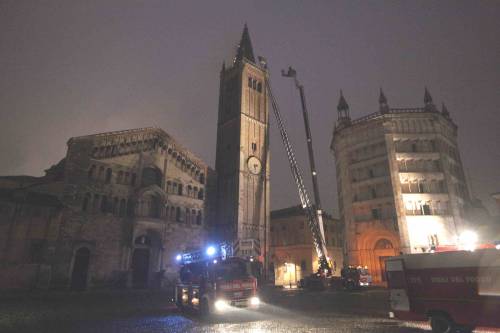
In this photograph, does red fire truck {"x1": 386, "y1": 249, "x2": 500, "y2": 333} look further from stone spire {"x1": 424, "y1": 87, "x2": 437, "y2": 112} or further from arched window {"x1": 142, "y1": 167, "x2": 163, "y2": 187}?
stone spire {"x1": 424, "y1": 87, "x2": 437, "y2": 112}

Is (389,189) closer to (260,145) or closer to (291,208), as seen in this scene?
(260,145)

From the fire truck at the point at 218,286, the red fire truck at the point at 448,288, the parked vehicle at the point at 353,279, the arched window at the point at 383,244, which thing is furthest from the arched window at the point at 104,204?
the arched window at the point at 383,244

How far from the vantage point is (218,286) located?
14.2 meters

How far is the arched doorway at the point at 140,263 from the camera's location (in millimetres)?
29297

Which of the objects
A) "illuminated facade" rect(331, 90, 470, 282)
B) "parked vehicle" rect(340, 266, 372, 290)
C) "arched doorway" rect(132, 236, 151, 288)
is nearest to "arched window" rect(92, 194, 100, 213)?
"arched doorway" rect(132, 236, 151, 288)

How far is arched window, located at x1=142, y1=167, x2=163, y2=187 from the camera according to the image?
32.1 meters

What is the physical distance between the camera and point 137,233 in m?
29.2

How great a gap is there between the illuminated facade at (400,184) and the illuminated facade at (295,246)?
12.3 meters

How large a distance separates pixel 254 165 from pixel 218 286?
24.1 metres

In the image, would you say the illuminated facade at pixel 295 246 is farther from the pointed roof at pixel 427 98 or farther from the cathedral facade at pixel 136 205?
the pointed roof at pixel 427 98

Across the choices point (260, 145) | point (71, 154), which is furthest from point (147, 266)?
point (260, 145)

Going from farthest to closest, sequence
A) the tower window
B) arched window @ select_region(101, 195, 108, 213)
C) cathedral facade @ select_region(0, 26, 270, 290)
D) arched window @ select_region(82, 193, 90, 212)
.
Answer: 1. the tower window
2. arched window @ select_region(101, 195, 108, 213)
3. arched window @ select_region(82, 193, 90, 212)
4. cathedral facade @ select_region(0, 26, 270, 290)

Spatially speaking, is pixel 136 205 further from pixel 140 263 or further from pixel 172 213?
pixel 140 263

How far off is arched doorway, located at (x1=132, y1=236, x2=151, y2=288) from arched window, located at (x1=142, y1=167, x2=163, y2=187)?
5734 mm
